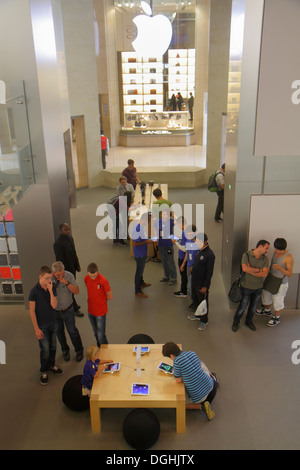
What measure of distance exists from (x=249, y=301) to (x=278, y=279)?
594 mm

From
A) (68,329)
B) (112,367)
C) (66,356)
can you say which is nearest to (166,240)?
(68,329)

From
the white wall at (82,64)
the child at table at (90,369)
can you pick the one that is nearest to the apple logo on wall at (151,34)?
the white wall at (82,64)

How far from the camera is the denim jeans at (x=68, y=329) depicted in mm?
6352

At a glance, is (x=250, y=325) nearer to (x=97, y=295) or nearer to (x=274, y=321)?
(x=274, y=321)

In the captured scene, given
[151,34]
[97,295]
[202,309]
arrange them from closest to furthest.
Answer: [97,295], [202,309], [151,34]

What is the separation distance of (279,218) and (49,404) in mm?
4399

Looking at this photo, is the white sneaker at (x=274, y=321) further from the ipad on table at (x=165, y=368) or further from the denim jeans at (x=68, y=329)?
the denim jeans at (x=68, y=329)

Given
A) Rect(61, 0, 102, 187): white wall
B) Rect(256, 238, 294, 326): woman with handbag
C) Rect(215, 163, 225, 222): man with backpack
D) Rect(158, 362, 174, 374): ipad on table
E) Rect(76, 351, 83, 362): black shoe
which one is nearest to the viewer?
Rect(158, 362, 174, 374): ipad on table

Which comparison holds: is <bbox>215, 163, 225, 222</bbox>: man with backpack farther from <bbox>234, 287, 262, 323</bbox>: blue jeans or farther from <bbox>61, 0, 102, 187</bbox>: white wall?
<bbox>61, 0, 102, 187</bbox>: white wall

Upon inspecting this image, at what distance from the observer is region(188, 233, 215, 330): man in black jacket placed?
7.08 m

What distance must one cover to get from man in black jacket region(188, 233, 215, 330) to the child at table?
237cm

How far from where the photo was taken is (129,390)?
5.32 meters

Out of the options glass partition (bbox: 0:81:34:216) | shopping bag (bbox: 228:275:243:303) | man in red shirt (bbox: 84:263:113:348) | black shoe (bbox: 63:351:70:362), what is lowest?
black shoe (bbox: 63:351:70:362)

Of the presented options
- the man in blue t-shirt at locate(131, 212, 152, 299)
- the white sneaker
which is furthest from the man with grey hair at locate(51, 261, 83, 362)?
the white sneaker
